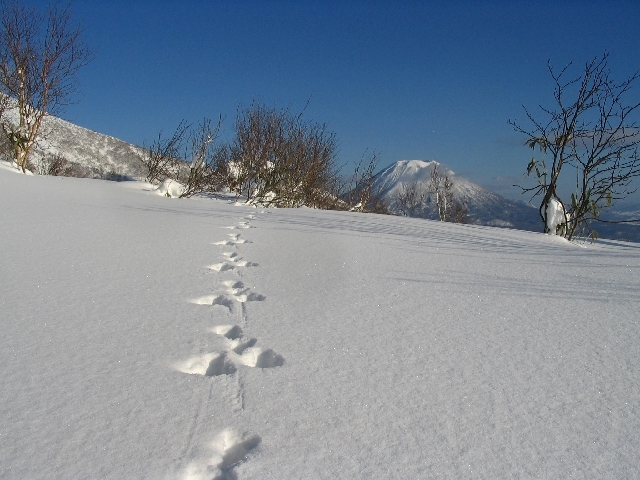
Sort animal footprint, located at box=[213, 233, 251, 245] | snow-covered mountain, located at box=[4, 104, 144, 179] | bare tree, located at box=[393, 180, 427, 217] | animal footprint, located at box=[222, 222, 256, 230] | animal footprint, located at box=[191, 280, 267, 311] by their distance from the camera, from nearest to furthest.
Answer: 1. animal footprint, located at box=[191, 280, 267, 311]
2. animal footprint, located at box=[213, 233, 251, 245]
3. animal footprint, located at box=[222, 222, 256, 230]
4. bare tree, located at box=[393, 180, 427, 217]
5. snow-covered mountain, located at box=[4, 104, 144, 179]

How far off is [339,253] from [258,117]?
7430 mm

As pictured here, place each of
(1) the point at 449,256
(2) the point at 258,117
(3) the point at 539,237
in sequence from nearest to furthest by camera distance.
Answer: (1) the point at 449,256
(3) the point at 539,237
(2) the point at 258,117

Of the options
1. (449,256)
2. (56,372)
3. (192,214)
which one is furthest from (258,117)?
(56,372)

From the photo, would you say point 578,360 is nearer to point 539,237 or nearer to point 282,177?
point 539,237

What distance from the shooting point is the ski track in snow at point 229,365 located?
811 mm

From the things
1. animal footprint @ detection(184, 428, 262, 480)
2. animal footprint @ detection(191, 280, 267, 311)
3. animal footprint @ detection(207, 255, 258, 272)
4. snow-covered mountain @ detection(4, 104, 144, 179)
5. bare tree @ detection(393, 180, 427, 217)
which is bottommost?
→ animal footprint @ detection(184, 428, 262, 480)

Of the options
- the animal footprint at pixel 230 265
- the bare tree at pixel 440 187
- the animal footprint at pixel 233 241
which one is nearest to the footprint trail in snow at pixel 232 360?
the animal footprint at pixel 230 265

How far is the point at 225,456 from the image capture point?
2.78 ft

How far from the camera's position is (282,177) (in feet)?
28.9

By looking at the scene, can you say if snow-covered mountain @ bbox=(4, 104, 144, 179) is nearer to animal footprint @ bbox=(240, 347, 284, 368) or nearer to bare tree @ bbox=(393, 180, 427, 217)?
bare tree @ bbox=(393, 180, 427, 217)

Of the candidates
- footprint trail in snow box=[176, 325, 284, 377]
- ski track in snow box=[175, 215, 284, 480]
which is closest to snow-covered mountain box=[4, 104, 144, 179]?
ski track in snow box=[175, 215, 284, 480]

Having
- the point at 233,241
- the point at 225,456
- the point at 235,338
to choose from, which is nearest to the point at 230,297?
the point at 235,338

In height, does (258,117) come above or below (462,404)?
above

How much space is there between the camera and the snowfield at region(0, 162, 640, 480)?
0.83 meters
